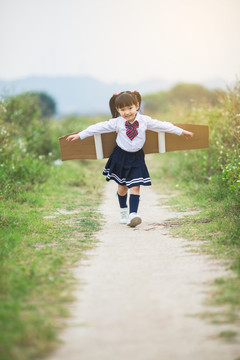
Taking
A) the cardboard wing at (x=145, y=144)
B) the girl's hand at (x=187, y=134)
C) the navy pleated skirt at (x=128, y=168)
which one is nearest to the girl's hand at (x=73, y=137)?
the cardboard wing at (x=145, y=144)

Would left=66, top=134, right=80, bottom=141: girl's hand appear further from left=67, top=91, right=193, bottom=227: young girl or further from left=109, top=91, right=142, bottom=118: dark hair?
left=109, top=91, right=142, bottom=118: dark hair

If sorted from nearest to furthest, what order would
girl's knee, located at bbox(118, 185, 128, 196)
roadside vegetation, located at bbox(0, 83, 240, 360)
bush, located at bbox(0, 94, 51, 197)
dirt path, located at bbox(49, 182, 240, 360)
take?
dirt path, located at bbox(49, 182, 240, 360)
roadside vegetation, located at bbox(0, 83, 240, 360)
girl's knee, located at bbox(118, 185, 128, 196)
bush, located at bbox(0, 94, 51, 197)

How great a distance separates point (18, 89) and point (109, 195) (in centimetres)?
355

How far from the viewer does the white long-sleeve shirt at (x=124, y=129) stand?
214 inches

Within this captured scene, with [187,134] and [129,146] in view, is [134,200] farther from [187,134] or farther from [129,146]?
[187,134]

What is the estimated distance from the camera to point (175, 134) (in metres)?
5.86

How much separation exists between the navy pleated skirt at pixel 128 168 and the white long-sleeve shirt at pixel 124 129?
0.30 ft

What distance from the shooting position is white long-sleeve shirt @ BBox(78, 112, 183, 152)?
544cm

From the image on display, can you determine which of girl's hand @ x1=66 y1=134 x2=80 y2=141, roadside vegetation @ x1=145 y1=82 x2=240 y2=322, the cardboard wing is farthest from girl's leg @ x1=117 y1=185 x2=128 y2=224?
girl's hand @ x1=66 y1=134 x2=80 y2=141

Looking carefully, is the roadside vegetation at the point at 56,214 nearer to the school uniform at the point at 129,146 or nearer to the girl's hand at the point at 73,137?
the school uniform at the point at 129,146

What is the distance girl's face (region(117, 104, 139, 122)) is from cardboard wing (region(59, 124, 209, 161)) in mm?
381

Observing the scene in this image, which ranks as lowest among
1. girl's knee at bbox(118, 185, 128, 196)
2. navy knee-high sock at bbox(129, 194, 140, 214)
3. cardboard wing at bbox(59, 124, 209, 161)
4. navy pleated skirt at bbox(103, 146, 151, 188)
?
navy knee-high sock at bbox(129, 194, 140, 214)

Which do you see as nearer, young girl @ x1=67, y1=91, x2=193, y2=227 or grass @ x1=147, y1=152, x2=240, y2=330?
grass @ x1=147, y1=152, x2=240, y2=330

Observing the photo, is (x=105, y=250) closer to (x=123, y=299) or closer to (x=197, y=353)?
(x=123, y=299)
